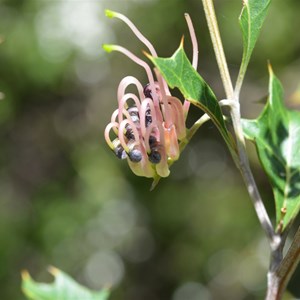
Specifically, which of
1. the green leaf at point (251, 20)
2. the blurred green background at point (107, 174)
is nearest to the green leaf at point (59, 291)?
the green leaf at point (251, 20)

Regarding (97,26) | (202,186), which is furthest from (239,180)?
(97,26)

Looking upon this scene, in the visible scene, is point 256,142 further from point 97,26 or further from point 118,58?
point 97,26

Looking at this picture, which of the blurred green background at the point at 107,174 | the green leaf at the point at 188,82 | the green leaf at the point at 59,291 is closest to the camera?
the green leaf at the point at 188,82

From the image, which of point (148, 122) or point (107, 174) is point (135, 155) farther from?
point (107, 174)

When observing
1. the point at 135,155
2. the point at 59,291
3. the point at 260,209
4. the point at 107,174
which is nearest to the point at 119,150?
the point at 135,155

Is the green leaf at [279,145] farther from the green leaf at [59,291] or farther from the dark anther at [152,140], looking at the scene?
the green leaf at [59,291]

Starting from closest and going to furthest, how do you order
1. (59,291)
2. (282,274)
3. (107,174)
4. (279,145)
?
(282,274) → (279,145) → (59,291) → (107,174)
